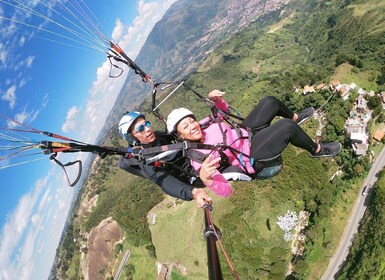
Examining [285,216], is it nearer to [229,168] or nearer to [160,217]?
[160,217]

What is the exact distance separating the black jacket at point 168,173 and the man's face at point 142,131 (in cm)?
21

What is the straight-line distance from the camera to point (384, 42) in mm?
57375

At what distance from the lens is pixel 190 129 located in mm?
5438

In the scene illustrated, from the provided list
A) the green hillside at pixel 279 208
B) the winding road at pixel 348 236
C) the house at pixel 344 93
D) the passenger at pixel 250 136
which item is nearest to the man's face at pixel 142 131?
the passenger at pixel 250 136

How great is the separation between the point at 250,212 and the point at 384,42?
143ft

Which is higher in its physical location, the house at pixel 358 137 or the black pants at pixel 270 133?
the black pants at pixel 270 133

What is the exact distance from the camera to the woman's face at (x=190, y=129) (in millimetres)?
5445

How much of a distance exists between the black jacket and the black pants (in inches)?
48.0

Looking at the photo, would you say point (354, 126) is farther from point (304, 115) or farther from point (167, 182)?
point (167, 182)

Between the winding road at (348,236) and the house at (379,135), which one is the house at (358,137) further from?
the winding road at (348,236)

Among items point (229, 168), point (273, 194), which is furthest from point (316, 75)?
point (229, 168)

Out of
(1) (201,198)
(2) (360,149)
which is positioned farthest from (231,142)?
(2) (360,149)

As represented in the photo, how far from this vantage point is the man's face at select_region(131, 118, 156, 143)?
571 cm

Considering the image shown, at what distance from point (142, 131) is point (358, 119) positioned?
33817 millimetres
